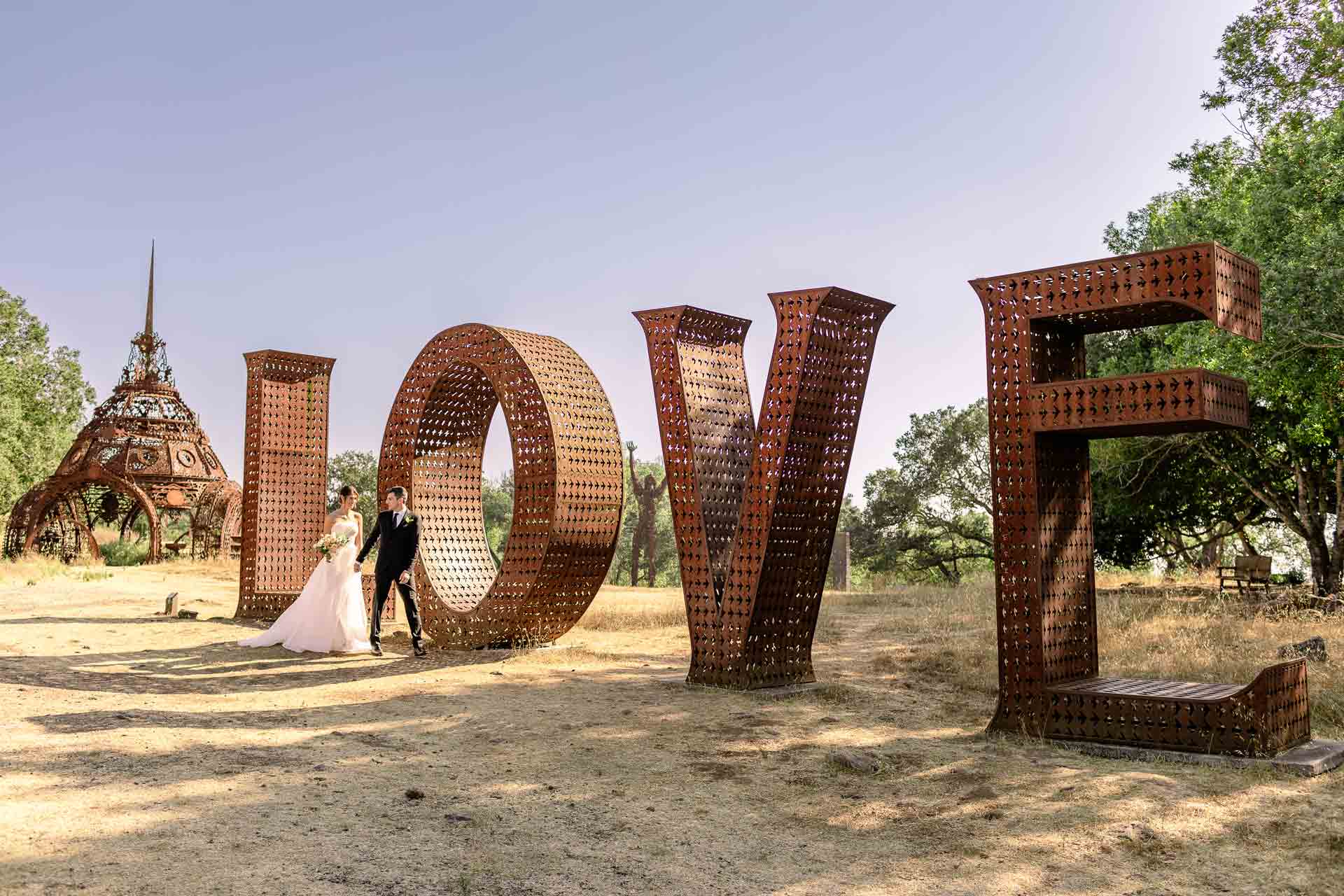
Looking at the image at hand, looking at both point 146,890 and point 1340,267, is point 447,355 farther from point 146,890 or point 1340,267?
point 1340,267

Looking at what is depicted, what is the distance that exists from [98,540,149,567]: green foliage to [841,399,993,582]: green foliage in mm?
22850

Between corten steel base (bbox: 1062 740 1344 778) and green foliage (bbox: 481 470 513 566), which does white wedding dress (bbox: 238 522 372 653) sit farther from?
green foliage (bbox: 481 470 513 566)

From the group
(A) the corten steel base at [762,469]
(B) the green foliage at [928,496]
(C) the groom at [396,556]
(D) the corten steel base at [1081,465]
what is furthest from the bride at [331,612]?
(B) the green foliage at [928,496]

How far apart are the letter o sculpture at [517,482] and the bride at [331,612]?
88 cm

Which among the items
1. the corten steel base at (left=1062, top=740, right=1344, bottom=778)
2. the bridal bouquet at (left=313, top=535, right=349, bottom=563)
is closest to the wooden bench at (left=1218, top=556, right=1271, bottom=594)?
the corten steel base at (left=1062, top=740, right=1344, bottom=778)

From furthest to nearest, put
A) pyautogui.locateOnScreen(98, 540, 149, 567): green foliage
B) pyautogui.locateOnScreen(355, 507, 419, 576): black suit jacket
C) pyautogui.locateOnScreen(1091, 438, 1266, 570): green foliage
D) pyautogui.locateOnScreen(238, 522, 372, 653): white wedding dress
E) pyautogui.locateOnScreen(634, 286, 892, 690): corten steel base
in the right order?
pyautogui.locateOnScreen(98, 540, 149, 567): green foliage, pyautogui.locateOnScreen(1091, 438, 1266, 570): green foliage, pyautogui.locateOnScreen(238, 522, 372, 653): white wedding dress, pyautogui.locateOnScreen(355, 507, 419, 576): black suit jacket, pyautogui.locateOnScreen(634, 286, 892, 690): corten steel base

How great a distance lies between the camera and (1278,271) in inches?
603

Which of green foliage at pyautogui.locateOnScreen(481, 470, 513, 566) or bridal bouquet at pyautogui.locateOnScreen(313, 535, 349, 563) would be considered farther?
green foliage at pyautogui.locateOnScreen(481, 470, 513, 566)

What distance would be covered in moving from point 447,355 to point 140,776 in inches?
303

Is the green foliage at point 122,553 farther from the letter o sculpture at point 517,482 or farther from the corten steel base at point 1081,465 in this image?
the corten steel base at point 1081,465

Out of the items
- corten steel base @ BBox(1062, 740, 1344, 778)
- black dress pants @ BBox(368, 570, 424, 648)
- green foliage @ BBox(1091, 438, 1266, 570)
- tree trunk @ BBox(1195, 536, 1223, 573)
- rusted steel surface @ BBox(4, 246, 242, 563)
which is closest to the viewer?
corten steel base @ BBox(1062, 740, 1344, 778)

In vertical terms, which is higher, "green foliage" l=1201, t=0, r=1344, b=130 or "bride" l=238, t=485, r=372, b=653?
"green foliage" l=1201, t=0, r=1344, b=130

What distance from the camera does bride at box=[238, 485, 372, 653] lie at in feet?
42.1

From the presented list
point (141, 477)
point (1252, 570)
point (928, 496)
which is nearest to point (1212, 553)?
point (928, 496)
